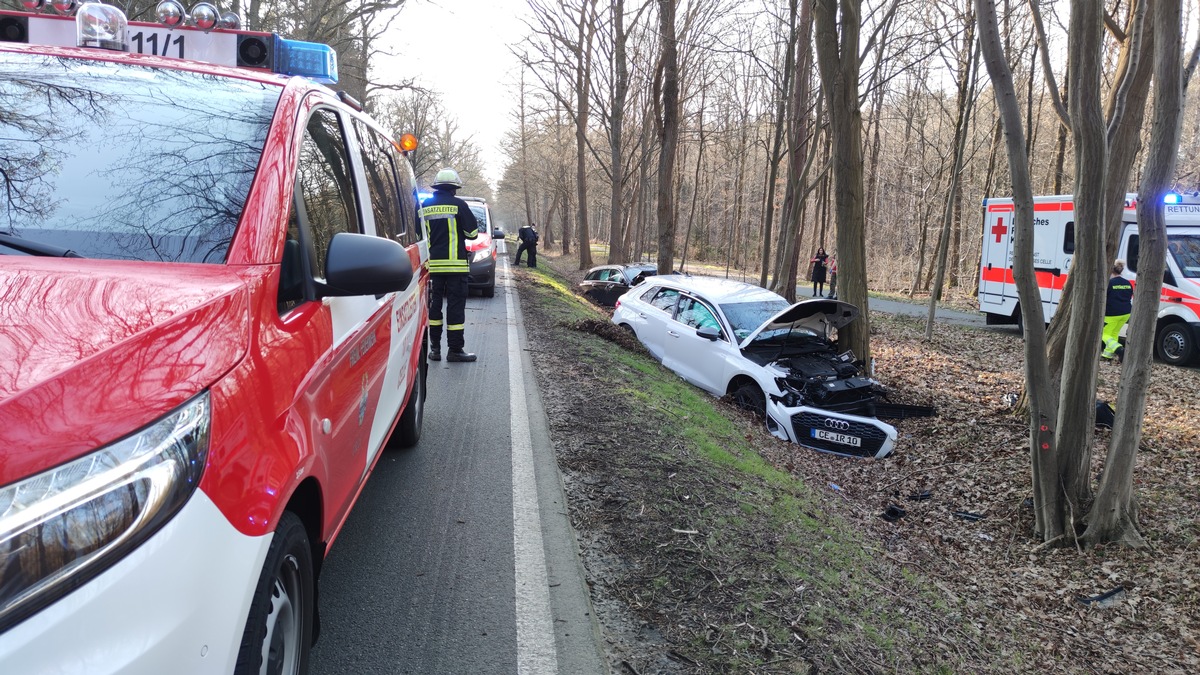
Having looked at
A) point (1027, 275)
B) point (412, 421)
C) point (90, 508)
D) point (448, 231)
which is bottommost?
point (412, 421)

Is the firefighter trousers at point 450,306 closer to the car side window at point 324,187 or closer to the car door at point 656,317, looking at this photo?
the car door at point 656,317

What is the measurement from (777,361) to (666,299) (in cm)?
272

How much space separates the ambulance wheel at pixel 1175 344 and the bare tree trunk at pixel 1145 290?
9407mm

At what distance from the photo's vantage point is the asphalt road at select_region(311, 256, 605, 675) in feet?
9.86

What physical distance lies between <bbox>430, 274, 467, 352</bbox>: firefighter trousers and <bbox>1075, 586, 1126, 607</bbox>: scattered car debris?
6269mm

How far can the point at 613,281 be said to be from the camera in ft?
68.9

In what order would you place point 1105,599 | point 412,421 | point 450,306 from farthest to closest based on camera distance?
point 450,306 → point 1105,599 → point 412,421

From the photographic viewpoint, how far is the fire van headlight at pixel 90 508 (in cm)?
126

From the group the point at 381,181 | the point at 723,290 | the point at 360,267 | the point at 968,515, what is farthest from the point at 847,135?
the point at 360,267

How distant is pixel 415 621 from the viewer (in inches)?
127

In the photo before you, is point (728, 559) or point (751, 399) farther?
point (751, 399)

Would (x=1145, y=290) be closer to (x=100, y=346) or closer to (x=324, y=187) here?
(x=324, y=187)

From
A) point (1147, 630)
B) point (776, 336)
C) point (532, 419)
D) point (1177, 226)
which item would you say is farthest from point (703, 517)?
point (1177, 226)

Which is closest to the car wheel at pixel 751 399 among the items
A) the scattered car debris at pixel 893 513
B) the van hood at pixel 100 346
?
the scattered car debris at pixel 893 513
